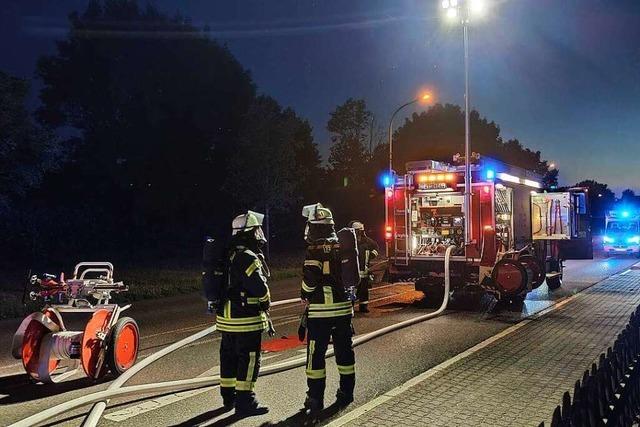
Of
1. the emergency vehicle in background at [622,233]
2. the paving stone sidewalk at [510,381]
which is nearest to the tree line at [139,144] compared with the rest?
the emergency vehicle in background at [622,233]

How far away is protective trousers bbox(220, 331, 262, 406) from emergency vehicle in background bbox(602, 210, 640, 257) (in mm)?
30333

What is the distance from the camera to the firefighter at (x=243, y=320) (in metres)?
4.86

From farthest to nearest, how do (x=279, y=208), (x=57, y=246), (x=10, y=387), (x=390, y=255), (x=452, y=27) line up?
(x=57, y=246) → (x=279, y=208) → (x=452, y=27) → (x=390, y=255) → (x=10, y=387)

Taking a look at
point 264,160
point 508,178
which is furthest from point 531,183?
point 264,160

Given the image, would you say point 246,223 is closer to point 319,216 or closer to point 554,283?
point 319,216

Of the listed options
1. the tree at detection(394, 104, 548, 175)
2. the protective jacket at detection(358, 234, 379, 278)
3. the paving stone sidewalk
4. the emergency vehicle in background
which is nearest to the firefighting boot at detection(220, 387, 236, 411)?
the paving stone sidewalk

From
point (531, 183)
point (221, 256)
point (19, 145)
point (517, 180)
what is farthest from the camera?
point (19, 145)

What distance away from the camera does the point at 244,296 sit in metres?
4.90

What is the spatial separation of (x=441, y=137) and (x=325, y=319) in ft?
145

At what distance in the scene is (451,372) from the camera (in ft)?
20.7

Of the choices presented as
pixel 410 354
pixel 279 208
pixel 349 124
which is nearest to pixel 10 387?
pixel 410 354

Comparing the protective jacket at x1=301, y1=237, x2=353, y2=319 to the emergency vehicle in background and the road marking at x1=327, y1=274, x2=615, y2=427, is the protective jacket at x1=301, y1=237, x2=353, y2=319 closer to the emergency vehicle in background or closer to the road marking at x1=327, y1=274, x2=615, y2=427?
the road marking at x1=327, y1=274, x2=615, y2=427

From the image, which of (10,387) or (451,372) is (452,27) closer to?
(451,372)

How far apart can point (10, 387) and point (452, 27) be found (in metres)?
12.3
